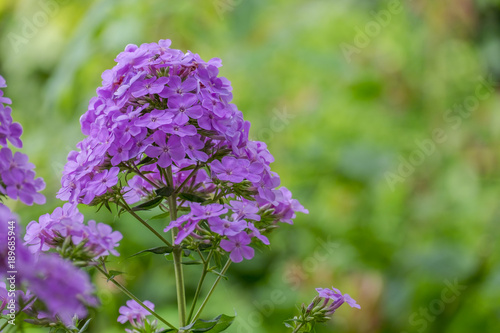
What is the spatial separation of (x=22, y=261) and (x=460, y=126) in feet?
9.83

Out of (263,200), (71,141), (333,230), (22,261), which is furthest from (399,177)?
(22,261)

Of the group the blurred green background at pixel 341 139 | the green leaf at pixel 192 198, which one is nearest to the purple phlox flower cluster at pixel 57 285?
the green leaf at pixel 192 198

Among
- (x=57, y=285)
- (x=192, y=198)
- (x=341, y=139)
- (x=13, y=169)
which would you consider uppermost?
(x=341, y=139)

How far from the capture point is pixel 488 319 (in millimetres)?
2283

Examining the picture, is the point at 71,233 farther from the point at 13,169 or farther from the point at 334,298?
the point at 334,298

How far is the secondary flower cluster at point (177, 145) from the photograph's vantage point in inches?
34.5

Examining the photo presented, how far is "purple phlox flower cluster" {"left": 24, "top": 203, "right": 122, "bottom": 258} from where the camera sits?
85 centimetres

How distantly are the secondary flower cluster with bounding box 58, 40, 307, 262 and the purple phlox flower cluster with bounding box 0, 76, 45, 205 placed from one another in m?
0.09

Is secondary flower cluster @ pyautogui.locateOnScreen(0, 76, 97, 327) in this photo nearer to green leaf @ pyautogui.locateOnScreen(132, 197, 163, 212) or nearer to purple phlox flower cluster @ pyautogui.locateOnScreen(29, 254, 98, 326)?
purple phlox flower cluster @ pyautogui.locateOnScreen(29, 254, 98, 326)

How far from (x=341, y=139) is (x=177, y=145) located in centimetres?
224

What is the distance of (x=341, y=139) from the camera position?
304cm

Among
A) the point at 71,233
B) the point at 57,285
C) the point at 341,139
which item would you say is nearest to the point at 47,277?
the point at 57,285

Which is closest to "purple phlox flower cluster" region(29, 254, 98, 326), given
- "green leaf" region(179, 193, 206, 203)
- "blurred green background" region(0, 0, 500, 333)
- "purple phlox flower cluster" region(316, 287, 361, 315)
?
"green leaf" region(179, 193, 206, 203)

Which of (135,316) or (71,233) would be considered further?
(135,316)
